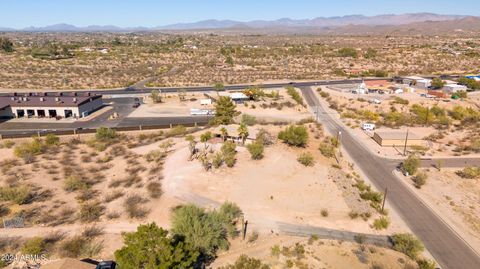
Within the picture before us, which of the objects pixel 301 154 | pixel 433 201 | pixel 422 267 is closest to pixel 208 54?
pixel 301 154

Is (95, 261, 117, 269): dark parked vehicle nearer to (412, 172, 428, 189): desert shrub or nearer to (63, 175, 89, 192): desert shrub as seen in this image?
(63, 175, 89, 192): desert shrub

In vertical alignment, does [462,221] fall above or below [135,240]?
below

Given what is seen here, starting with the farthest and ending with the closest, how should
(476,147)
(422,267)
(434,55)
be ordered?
(434,55), (476,147), (422,267)

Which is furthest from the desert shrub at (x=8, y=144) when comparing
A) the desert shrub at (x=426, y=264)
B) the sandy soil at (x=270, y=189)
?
the desert shrub at (x=426, y=264)

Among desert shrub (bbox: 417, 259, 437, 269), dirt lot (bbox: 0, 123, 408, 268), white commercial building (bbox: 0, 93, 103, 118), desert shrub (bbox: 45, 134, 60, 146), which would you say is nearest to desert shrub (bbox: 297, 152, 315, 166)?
dirt lot (bbox: 0, 123, 408, 268)

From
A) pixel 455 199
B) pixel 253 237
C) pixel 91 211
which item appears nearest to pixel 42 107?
pixel 91 211

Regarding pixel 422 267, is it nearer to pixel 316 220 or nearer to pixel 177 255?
pixel 316 220

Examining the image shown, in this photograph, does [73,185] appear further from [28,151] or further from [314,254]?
[314,254]
